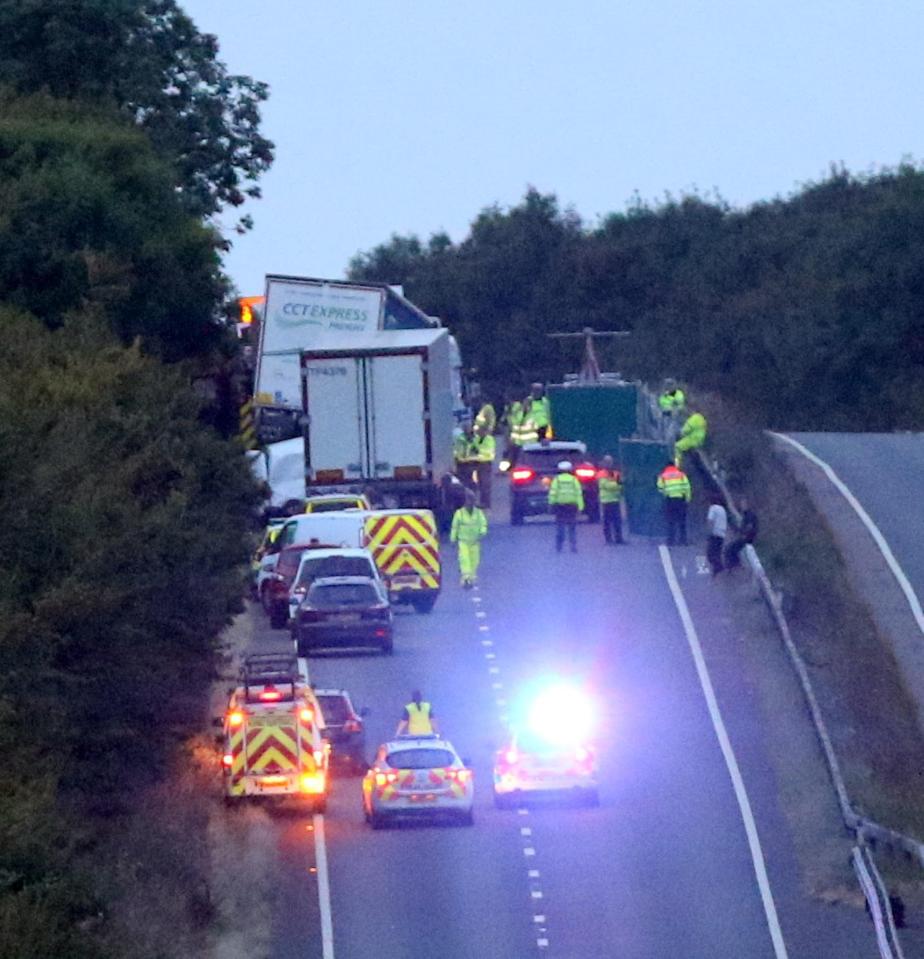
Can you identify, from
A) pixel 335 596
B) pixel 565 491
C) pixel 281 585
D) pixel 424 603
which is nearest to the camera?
pixel 335 596

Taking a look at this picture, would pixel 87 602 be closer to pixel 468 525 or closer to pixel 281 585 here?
pixel 281 585

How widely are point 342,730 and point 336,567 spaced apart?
684 cm

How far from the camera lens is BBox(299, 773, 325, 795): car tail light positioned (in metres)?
28.8

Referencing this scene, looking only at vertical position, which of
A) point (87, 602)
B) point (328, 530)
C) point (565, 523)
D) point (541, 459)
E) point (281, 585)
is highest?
point (541, 459)

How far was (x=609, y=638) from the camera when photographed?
1494 inches

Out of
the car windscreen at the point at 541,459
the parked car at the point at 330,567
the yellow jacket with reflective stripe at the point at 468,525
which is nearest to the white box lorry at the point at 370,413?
the car windscreen at the point at 541,459

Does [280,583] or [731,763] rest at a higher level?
[280,583]

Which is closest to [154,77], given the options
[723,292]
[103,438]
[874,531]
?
[874,531]

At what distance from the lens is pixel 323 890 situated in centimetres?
2633

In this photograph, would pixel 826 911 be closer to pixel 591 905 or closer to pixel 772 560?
pixel 591 905

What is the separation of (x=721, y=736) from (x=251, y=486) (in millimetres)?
10121

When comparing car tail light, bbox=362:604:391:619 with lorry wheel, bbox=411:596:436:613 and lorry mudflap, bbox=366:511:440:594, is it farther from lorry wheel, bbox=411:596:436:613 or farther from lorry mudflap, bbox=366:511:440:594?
lorry wheel, bbox=411:596:436:613

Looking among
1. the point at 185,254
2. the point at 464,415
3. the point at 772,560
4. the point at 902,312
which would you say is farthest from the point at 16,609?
the point at 902,312

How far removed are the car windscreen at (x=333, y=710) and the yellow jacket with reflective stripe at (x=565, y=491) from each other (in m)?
12.9
